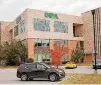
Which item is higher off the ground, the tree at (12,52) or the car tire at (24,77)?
the tree at (12,52)

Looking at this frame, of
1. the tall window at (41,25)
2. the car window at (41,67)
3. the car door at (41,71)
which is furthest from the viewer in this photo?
the tall window at (41,25)

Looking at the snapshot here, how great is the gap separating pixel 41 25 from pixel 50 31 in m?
3.21

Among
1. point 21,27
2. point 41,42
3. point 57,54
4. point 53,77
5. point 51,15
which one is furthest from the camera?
point 21,27

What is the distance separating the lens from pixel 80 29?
82.1m

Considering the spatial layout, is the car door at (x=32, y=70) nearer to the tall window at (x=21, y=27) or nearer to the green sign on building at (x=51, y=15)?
the green sign on building at (x=51, y=15)

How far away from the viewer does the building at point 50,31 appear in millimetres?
69312

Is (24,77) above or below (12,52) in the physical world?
below

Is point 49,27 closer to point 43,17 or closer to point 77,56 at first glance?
point 43,17

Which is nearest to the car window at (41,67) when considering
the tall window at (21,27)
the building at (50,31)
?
the building at (50,31)

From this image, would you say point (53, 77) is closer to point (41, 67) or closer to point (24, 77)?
point (41, 67)

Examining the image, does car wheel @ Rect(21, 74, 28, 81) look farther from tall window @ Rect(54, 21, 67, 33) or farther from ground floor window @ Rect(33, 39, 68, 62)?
tall window @ Rect(54, 21, 67, 33)

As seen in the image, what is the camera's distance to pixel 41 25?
70.6m

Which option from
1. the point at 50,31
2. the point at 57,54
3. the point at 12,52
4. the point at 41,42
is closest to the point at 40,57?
the point at 41,42

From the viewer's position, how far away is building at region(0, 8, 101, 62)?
227ft
